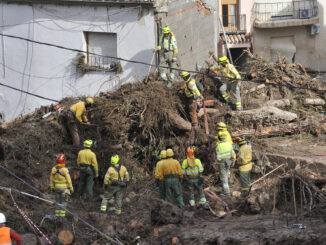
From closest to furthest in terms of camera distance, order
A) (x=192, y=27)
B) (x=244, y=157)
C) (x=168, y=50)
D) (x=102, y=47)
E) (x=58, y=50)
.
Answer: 1. (x=244, y=157)
2. (x=168, y=50)
3. (x=58, y=50)
4. (x=102, y=47)
5. (x=192, y=27)

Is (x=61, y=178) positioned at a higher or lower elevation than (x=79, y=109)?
lower

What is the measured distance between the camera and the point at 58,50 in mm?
18531

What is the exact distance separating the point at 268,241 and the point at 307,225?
2.94 ft

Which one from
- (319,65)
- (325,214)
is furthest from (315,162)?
(319,65)

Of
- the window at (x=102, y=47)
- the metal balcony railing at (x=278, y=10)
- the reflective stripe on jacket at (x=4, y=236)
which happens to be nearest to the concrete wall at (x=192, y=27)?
the window at (x=102, y=47)

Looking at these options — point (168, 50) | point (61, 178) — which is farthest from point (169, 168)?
point (168, 50)

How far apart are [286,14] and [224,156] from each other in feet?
52.5

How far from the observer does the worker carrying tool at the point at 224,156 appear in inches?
503

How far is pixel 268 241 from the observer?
9.02 meters

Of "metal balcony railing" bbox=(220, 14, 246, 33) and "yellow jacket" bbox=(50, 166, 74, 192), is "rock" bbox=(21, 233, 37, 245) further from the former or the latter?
"metal balcony railing" bbox=(220, 14, 246, 33)

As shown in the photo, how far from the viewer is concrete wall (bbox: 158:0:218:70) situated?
1942 centimetres

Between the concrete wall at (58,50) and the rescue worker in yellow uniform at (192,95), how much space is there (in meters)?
3.65

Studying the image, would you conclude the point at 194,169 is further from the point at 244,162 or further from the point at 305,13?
the point at 305,13

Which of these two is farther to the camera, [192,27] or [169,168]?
[192,27]
